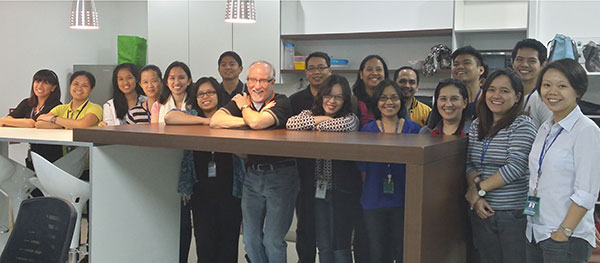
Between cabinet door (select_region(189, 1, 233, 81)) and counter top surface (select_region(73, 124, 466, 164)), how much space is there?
2968 millimetres

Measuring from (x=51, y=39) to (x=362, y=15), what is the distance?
3342 millimetres

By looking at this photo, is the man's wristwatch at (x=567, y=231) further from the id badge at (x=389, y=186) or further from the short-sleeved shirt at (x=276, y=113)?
the short-sleeved shirt at (x=276, y=113)

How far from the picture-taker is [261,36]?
5699mm

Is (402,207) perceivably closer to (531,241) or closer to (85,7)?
(531,241)

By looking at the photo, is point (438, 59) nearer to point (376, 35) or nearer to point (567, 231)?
point (376, 35)

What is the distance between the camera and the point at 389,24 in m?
5.57

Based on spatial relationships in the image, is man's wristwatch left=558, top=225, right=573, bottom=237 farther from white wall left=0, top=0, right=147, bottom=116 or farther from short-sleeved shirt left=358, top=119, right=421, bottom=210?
white wall left=0, top=0, right=147, bottom=116

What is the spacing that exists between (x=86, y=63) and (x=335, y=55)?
2931 mm

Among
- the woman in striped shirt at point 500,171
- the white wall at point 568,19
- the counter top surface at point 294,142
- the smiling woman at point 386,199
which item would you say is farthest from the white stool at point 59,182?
the white wall at point 568,19

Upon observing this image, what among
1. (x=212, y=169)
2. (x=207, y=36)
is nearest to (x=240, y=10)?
(x=212, y=169)

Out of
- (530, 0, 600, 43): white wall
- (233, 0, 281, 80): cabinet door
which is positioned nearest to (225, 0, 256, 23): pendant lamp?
(233, 0, 281, 80): cabinet door

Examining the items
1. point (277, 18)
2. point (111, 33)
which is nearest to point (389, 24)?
point (277, 18)

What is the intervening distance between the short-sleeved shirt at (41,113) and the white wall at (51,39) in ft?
5.60

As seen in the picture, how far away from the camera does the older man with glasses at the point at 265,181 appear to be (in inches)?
117
